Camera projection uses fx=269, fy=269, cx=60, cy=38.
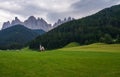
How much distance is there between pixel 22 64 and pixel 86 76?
7.86 metres

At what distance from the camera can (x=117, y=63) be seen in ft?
110

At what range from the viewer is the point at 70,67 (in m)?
30.8

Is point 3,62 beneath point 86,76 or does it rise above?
above

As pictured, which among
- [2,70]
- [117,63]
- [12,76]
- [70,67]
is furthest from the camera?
[117,63]

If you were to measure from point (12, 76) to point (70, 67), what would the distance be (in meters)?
7.35

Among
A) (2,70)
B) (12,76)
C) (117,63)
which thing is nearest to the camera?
(12,76)

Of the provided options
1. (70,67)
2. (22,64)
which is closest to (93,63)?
(70,67)

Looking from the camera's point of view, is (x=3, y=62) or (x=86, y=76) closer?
(x=86, y=76)

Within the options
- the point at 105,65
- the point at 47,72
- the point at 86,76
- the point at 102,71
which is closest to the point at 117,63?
the point at 105,65

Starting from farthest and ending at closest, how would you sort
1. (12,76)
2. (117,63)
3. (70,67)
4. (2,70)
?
(117,63)
(70,67)
(2,70)
(12,76)

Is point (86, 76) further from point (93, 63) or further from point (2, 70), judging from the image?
point (2, 70)

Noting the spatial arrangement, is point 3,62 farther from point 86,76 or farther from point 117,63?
point 117,63

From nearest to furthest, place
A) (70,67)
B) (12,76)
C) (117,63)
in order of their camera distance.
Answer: (12,76), (70,67), (117,63)

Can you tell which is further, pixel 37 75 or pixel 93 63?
pixel 93 63
